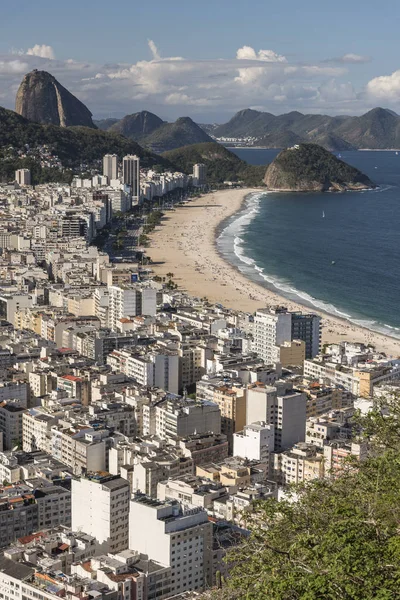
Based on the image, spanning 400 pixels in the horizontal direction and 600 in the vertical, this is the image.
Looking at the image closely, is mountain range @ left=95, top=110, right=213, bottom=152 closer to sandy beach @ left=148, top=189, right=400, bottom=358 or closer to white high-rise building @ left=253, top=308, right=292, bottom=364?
sandy beach @ left=148, top=189, right=400, bottom=358

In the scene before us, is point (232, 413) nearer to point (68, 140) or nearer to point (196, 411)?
point (196, 411)

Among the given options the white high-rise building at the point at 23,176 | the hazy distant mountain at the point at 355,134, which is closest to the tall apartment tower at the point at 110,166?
the white high-rise building at the point at 23,176

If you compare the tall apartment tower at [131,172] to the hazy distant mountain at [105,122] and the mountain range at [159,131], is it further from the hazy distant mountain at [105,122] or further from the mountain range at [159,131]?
the hazy distant mountain at [105,122]

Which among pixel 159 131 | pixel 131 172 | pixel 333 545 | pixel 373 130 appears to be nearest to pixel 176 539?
pixel 333 545

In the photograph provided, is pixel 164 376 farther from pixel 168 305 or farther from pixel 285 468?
pixel 168 305

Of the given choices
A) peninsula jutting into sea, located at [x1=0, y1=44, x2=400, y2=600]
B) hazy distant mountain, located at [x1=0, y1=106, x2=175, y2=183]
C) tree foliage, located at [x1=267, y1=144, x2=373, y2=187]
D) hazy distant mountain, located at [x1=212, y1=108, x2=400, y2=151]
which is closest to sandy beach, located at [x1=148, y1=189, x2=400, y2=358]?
peninsula jutting into sea, located at [x1=0, y1=44, x2=400, y2=600]

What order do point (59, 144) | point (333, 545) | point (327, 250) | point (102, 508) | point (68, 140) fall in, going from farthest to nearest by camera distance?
point (68, 140) → point (59, 144) → point (327, 250) → point (102, 508) → point (333, 545)
